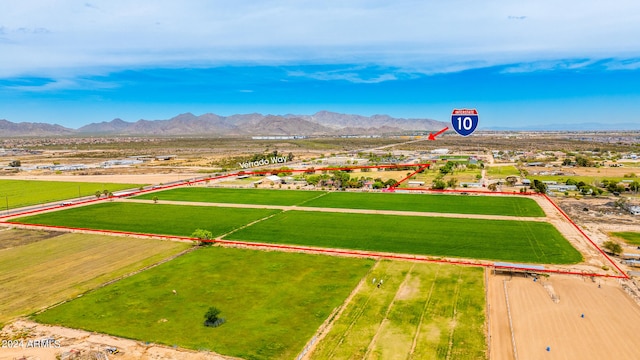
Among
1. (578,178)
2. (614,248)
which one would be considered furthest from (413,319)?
(578,178)

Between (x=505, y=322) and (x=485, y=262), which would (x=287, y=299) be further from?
(x=485, y=262)

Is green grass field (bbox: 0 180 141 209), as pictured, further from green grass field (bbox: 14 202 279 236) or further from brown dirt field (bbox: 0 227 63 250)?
brown dirt field (bbox: 0 227 63 250)

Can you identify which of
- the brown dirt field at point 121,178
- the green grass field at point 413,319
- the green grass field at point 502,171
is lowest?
the green grass field at point 413,319

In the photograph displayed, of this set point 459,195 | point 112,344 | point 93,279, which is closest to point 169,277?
point 93,279

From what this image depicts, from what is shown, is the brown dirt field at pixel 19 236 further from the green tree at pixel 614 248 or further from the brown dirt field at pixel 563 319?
the green tree at pixel 614 248

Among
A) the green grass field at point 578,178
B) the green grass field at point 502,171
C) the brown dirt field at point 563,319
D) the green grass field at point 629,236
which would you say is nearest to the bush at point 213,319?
the brown dirt field at point 563,319

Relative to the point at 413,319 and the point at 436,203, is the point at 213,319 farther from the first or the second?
the point at 436,203
